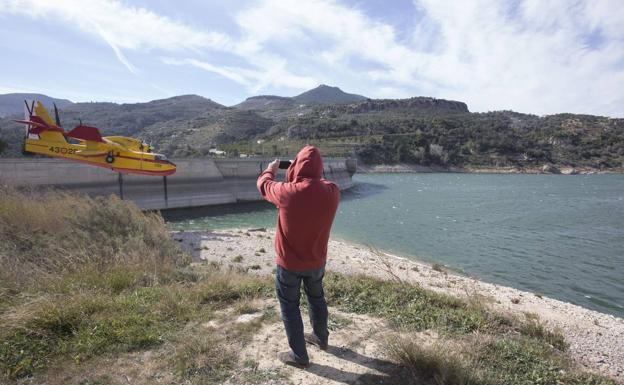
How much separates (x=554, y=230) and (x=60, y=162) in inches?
1370

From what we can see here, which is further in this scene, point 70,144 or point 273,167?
point 70,144

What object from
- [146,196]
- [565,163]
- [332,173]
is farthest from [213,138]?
[565,163]

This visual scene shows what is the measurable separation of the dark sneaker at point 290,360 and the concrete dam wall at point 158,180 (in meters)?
21.3

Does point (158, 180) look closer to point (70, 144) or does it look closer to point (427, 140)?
point (70, 144)

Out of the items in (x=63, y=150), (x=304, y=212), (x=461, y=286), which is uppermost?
(x=63, y=150)

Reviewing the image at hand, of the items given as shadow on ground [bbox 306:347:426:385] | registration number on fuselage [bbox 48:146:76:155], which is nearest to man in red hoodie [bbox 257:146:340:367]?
shadow on ground [bbox 306:347:426:385]

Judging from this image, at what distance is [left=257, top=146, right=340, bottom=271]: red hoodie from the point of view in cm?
372

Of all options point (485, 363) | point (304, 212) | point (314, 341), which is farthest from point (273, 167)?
point (485, 363)

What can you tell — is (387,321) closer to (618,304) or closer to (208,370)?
(208,370)

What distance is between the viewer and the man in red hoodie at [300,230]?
3.74m

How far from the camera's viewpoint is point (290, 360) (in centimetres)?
410

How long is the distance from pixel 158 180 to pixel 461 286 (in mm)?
26278

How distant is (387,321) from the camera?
17.9 ft

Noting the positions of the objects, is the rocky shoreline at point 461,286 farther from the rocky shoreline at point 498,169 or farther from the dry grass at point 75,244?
the rocky shoreline at point 498,169
